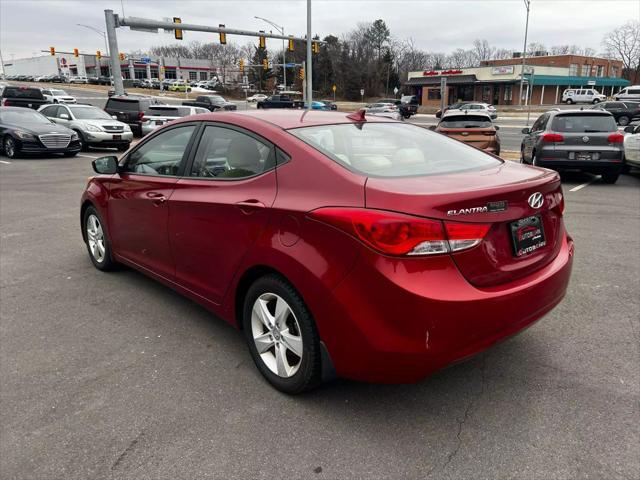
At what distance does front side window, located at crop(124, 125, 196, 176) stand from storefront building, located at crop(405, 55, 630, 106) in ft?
228

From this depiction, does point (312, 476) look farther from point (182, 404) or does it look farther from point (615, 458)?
point (615, 458)

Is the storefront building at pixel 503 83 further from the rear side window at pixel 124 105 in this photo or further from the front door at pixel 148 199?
the front door at pixel 148 199

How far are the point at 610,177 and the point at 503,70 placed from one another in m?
63.8

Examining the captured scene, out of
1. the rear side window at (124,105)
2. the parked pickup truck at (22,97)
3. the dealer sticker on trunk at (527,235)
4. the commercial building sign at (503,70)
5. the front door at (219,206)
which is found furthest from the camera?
the commercial building sign at (503,70)

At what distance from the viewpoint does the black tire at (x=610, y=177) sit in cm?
1083

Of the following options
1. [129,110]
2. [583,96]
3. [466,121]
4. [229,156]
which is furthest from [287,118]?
[583,96]

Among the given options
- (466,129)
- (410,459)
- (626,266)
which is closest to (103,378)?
(410,459)

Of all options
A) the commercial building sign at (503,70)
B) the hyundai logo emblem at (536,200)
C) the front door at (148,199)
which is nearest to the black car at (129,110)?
the front door at (148,199)

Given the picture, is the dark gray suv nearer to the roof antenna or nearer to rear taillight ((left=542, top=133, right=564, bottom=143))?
rear taillight ((left=542, top=133, right=564, bottom=143))

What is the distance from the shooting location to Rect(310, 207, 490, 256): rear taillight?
2.36m

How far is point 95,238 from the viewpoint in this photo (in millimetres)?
5219

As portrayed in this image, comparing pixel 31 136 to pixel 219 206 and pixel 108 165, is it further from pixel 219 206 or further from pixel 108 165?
pixel 219 206

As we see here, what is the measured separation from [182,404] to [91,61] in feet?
472

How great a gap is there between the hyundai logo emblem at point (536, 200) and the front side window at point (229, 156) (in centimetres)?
147
